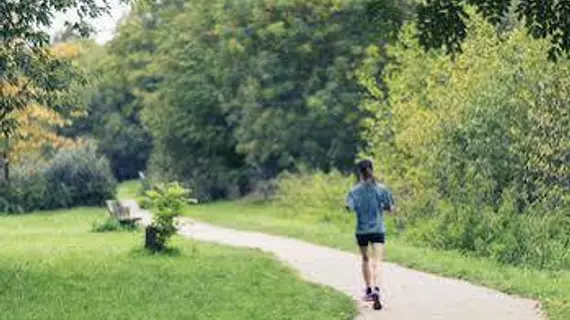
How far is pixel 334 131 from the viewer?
136 ft


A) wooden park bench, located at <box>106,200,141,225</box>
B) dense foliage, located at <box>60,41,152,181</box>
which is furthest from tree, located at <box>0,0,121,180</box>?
dense foliage, located at <box>60,41,152,181</box>

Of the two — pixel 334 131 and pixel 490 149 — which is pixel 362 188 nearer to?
pixel 490 149

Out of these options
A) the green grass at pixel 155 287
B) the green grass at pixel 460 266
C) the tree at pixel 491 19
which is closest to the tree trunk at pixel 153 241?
the green grass at pixel 155 287

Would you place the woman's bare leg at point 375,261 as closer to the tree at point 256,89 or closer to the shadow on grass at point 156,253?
the shadow on grass at point 156,253

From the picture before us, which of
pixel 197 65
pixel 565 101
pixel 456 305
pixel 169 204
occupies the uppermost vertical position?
pixel 197 65

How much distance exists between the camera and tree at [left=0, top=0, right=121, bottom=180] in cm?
1450

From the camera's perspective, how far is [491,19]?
951cm

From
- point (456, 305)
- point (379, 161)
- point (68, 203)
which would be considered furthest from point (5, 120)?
point (68, 203)

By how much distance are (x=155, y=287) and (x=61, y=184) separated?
33.0 m

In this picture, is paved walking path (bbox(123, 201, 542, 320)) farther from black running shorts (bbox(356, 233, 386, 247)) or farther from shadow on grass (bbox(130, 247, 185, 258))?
shadow on grass (bbox(130, 247, 185, 258))

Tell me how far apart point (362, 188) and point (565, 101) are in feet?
30.2

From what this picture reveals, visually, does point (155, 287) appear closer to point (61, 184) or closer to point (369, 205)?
point (369, 205)

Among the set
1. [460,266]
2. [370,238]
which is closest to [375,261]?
[370,238]

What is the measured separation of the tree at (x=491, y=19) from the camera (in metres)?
9.19
